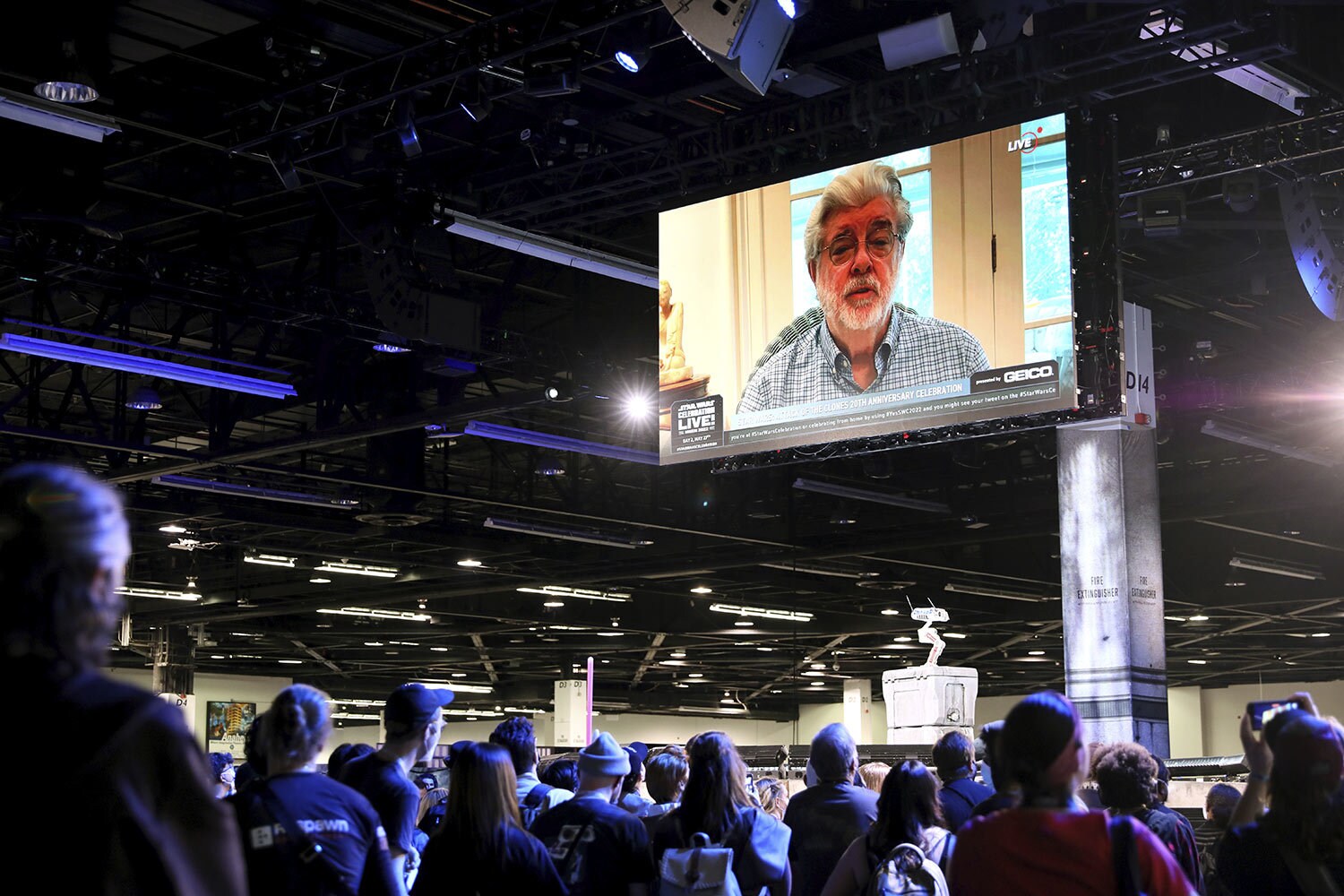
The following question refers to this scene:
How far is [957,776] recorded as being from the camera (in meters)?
5.74

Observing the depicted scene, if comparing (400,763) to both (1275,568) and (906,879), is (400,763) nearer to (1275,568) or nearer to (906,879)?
(906,879)

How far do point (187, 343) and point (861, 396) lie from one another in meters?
9.95

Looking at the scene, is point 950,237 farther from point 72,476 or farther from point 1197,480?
point 1197,480

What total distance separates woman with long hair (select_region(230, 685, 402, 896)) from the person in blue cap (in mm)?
917

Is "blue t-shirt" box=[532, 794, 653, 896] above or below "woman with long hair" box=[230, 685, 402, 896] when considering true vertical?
below

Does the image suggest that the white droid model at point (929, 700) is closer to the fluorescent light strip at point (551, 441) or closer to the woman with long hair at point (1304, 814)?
the fluorescent light strip at point (551, 441)

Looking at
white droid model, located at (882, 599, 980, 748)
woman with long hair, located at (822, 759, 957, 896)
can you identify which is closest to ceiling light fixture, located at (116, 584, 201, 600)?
white droid model, located at (882, 599, 980, 748)

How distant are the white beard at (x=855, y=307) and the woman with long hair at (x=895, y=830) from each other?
455 cm

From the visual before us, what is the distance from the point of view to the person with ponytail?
136 cm

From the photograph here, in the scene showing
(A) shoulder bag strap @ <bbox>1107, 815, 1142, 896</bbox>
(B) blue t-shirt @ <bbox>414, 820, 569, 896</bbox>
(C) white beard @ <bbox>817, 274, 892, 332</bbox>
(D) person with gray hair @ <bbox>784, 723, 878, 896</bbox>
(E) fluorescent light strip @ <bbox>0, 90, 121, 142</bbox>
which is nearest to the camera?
(A) shoulder bag strap @ <bbox>1107, 815, 1142, 896</bbox>

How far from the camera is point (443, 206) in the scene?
11.3m

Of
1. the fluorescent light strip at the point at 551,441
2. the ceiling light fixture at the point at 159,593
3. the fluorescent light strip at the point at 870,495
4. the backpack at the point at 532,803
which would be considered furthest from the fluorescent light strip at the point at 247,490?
the backpack at the point at 532,803

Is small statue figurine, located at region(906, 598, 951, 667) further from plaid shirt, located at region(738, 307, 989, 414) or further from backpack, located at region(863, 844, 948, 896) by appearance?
backpack, located at region(863, 844, 948, 896)

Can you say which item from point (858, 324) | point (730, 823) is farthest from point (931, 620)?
point (730, 823)
